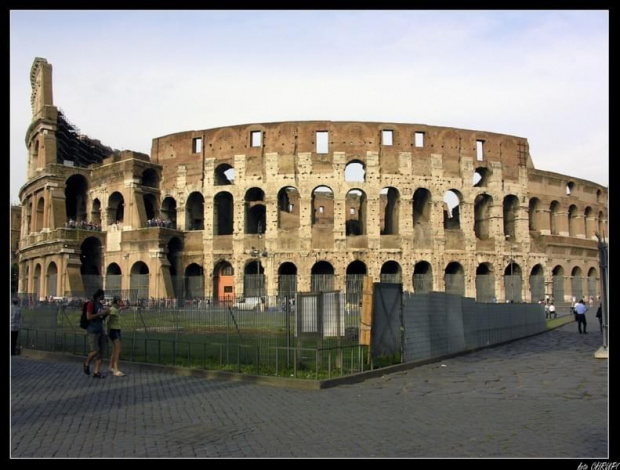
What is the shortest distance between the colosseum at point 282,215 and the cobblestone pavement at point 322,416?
24016 mm

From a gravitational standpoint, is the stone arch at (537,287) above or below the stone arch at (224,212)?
below

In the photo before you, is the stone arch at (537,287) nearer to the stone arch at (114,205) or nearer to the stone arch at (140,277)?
the stone arch at (140,277)

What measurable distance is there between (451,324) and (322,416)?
8.09m

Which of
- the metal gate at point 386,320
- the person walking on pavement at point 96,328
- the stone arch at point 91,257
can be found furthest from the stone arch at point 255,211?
the person walking on pavement at point 96,328

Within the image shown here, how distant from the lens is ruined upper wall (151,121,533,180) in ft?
122

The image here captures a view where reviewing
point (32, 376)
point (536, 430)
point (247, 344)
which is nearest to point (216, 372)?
point (247, 344)

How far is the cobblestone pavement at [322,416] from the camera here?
6004 millimetres

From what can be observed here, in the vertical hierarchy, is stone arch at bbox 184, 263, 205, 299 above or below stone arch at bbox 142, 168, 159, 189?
below

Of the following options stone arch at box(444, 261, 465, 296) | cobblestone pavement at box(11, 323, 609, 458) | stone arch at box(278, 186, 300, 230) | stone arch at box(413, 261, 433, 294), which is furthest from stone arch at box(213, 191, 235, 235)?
cobblestone pavement at box(11, 323, 609, 458)

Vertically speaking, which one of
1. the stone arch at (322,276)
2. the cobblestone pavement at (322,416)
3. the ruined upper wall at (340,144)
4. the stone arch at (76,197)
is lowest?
the cobblestone pavement at (322,416)

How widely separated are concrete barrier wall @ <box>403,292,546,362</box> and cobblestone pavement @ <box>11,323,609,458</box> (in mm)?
1296

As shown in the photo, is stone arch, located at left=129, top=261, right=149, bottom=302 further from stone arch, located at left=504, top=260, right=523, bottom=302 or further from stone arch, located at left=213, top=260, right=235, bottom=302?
stone arch, located at left=504, top=260, right=523, bottom=302

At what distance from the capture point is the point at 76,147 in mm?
43812

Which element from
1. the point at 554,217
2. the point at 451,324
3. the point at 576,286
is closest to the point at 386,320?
the point at 451,324
